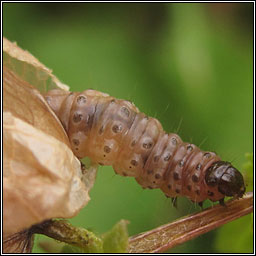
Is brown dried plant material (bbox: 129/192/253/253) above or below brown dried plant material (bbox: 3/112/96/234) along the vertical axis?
below

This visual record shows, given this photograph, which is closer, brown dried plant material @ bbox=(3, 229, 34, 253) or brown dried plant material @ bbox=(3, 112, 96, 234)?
brown dried plant material @ bbox=(3, 112, 96, 234)

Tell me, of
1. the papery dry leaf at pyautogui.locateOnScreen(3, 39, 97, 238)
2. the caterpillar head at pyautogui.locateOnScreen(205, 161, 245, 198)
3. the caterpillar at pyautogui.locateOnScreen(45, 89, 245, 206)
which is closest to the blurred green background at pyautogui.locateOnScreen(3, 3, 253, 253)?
the caterpillar at pyautogui.locateOnScreen(45, 89, 245, 206)

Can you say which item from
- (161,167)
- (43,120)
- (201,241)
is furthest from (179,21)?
(43,120)

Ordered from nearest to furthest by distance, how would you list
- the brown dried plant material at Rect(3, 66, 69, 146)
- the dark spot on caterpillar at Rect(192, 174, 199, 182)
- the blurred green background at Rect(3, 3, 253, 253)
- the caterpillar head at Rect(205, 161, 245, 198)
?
the brown dried plant material at Rect(3, 66, 69, 146), the caterpillar head at Rect(205, 161, 245, 198), the dark spot on caterpillar at Rect(192, 174, 199, 182), the blurred green background at Rect(3, 3, 253, 253)

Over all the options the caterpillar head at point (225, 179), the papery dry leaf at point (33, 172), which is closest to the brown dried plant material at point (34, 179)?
the papery dry leaf at point (33, 172)

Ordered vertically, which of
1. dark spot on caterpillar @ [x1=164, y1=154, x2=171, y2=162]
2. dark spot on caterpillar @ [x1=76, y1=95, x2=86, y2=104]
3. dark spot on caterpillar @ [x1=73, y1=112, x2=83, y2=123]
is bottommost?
dark spot on caterpillar @ [x1=164, y1=154, x2=171, y2=162]

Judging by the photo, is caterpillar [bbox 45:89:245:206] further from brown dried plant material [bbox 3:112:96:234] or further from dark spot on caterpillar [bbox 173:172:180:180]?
brown dried plant material [bbox 3:112:96:234]

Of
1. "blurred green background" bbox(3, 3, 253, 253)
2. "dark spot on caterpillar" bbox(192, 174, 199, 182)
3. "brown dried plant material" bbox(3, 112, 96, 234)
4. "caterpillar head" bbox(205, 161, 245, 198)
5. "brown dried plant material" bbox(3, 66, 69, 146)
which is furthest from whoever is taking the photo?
"blurred green background" bbox(3, 3, 253, 253)
